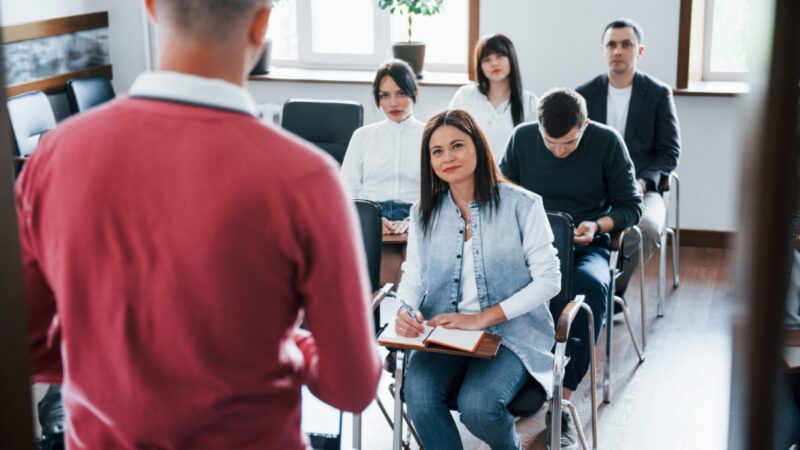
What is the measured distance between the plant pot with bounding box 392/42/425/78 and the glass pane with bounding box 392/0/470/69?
207mm

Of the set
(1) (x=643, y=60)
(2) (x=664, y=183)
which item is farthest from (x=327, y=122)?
(1) (x=643, y=60)

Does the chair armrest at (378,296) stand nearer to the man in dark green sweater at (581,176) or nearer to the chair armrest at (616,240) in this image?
the man in dark green sweater at (581,176)

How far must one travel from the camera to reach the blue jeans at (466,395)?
104 inches

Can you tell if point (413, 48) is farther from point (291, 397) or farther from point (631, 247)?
point (291, 397)

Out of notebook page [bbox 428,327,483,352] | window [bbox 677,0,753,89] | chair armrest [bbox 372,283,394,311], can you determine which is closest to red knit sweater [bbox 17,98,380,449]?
notebook page [bbox 428,327,483,352]

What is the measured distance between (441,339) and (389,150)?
177 centimetres

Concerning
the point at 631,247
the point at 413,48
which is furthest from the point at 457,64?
the point at 631,247

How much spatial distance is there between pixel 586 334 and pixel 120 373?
2294 mm

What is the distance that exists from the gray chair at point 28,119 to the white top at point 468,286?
10.2 feet

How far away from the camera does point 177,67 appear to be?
3.46 feet

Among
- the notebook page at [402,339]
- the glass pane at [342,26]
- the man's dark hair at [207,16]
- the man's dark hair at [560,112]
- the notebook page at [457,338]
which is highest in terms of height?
the man's dark hair at [207,16]

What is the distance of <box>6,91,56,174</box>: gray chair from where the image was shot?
202 inches

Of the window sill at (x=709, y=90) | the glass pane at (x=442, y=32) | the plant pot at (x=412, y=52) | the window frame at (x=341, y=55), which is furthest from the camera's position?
the window frame at (x=341, y=55)

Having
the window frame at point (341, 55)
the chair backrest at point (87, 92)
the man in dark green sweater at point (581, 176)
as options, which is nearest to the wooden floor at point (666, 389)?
the man in dark green sweater at point (581, 176)
